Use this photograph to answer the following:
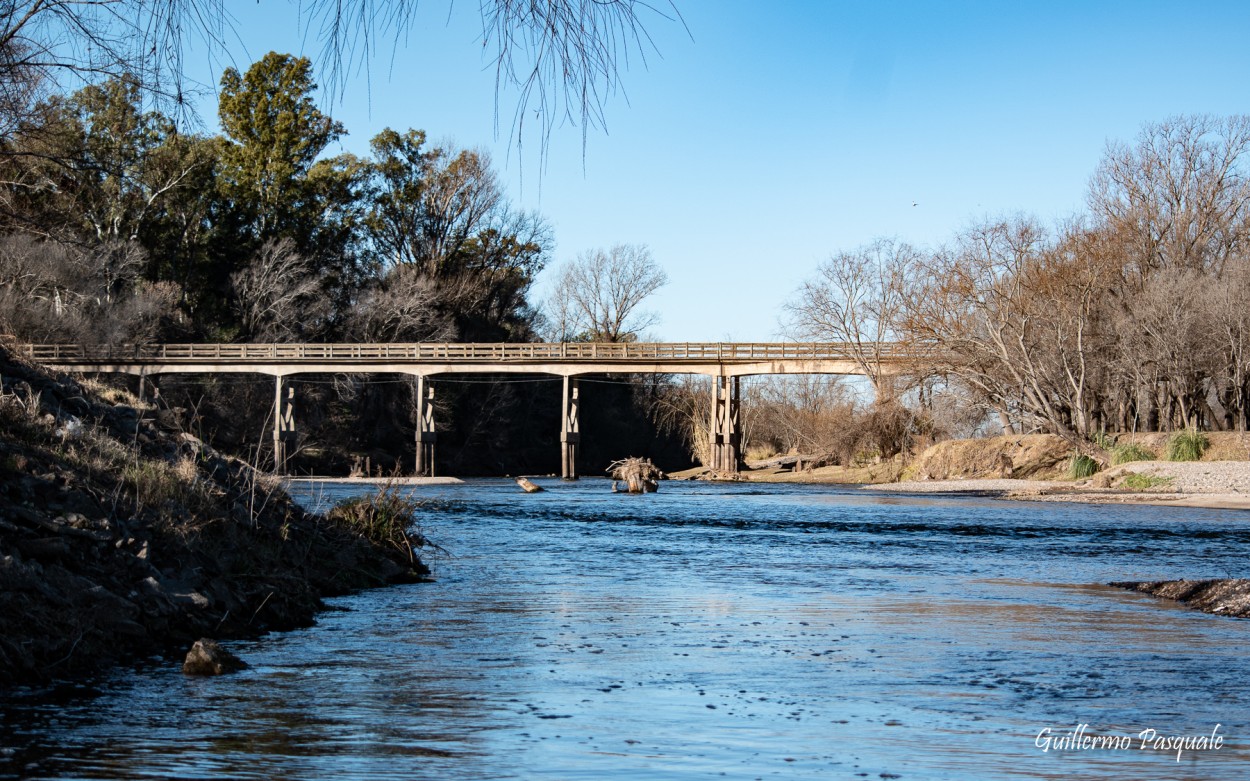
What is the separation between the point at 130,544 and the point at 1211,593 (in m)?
10.6

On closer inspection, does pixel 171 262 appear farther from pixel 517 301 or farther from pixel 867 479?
pixel 867 479

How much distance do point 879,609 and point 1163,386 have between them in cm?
4192

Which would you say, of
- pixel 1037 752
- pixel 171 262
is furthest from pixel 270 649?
pixel 171 262

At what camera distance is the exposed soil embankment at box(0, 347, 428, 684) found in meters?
8.94

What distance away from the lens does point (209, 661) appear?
28.4ft

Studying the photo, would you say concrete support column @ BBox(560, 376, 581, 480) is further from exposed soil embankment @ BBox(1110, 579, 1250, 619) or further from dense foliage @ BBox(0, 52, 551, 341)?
exposed soil embankment @ BBox(1110, 579, 1250, 619)

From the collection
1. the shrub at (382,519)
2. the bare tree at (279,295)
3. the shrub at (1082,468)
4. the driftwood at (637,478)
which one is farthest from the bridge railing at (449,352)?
the shrub at (382,519)

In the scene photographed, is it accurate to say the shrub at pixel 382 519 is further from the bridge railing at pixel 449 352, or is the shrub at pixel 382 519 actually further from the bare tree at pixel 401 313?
the bare tree at pixel 401 313

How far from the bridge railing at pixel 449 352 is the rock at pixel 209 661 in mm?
54358

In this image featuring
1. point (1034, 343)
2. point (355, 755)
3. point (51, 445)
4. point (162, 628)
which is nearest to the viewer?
point (355, 755)

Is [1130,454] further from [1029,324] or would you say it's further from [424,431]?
[424,431]

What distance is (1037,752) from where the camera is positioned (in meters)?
6.63

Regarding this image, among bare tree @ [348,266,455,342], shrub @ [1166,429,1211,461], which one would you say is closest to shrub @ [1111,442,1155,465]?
shrub @ [1166,429,1211,461]

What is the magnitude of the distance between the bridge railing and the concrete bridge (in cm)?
5
